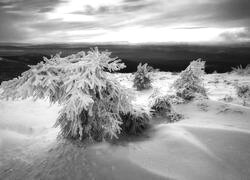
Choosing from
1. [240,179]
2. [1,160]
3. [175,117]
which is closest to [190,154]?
[240,179]

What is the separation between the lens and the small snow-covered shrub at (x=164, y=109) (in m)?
5.98

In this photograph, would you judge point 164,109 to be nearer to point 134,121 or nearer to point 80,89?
point 134,121

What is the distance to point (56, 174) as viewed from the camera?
362 centimetres

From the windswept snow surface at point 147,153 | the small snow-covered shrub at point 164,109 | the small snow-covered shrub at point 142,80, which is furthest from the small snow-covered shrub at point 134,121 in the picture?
the small snow-covered shrub at point 142,80

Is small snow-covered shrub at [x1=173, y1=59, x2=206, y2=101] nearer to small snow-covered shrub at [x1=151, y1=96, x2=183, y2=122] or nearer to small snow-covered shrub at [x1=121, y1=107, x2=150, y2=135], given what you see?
small snow-covered shrub at [x1=151, y1=96, x2=183, y2=122]

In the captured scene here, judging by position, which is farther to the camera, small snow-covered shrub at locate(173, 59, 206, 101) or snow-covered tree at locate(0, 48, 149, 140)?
small snow-covered shrub at locate(173, 59, 206, 101)

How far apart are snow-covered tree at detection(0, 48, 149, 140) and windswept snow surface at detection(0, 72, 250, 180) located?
41cm

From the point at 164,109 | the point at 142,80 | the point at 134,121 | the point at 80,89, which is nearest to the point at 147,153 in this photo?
the point at 134,121

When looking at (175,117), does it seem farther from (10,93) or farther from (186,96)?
(10,93)

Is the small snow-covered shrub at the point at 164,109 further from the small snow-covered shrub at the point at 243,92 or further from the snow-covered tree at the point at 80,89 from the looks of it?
the small snow-covered shrub at the point at 243,92

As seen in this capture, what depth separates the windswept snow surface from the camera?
11.7ft

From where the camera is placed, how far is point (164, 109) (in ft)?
20.0

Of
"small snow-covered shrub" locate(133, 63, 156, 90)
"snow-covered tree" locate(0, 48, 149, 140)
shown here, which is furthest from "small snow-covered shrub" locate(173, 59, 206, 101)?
"small snow-covered shrub" locate(133, 63, 156, 90)

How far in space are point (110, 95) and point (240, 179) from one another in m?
2.78
